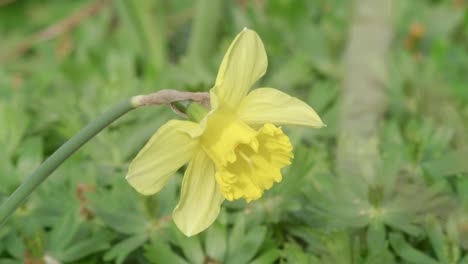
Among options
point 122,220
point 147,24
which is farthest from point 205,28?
point 122,220

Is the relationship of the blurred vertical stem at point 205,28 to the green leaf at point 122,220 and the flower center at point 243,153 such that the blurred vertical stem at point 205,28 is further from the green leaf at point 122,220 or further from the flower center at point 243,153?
the flower center at point 243,153

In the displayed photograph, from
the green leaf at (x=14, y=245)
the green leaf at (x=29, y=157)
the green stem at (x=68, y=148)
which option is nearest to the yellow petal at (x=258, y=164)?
the green stem at (x=68, y=148)

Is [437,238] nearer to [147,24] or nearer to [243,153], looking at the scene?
[243,153]

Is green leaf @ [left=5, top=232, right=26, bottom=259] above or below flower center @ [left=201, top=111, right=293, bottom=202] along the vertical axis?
below

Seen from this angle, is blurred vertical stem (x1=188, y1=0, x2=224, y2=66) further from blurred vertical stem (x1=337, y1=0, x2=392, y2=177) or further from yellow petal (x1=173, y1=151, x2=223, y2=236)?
yellow petal (x1=173, y1=151, x2=223, y2=236)

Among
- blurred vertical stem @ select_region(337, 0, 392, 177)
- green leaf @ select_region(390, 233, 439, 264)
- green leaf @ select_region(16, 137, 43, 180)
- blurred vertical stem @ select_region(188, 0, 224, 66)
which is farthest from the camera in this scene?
blurred vertical stem @ select_region(188, 0, 224, 66)

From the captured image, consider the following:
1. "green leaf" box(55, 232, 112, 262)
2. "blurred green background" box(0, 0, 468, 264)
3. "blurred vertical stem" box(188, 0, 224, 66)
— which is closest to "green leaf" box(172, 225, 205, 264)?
"blurred green background" box(0, 0, 468, 264)
